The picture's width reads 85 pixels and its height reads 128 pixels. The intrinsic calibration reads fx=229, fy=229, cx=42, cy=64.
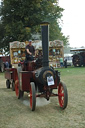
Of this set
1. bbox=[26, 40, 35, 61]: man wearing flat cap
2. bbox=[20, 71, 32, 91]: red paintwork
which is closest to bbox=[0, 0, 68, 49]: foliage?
bbox=[26, 40, 35, 61]: man wearing flat cap

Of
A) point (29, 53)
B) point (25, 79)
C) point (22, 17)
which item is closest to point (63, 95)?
point (25, 79)

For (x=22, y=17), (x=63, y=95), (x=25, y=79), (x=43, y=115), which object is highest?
(x=22, y=17)

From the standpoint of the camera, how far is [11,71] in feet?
27.9

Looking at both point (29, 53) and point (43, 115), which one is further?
point (29, 53)

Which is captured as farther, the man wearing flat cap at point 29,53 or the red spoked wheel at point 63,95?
the man wearing flat cap at point 29,53

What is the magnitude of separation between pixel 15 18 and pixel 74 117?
795 inches

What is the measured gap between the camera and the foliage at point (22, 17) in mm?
22625

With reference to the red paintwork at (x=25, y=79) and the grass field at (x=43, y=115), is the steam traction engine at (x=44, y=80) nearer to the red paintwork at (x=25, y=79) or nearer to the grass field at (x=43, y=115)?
the red paintwork at (x=25, y=79)

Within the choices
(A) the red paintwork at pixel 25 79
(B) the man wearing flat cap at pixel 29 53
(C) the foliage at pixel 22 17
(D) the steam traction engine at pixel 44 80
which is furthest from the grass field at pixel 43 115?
(C) the foliage at pixel 22 17

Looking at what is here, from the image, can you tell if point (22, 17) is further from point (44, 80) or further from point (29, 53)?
point (44, 80)

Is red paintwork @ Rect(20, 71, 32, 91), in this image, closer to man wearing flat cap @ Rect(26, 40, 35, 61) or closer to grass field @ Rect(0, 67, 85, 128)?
grass field @ Rect(0, 67, 85, 128)

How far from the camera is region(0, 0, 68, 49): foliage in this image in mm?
22625

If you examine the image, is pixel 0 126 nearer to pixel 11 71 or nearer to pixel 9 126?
pixel 9 126

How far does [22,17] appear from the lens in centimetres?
2361
